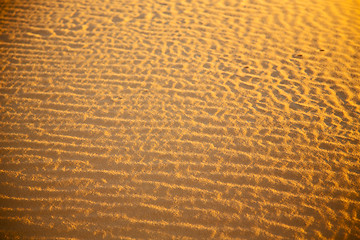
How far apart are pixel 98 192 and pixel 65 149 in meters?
0.80

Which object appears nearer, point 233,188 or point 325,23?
point 233,188

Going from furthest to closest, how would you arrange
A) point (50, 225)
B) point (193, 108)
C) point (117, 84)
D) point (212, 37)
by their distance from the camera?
point (212, 37) → point (117, 84) → point (193, 108) → point (50, 225)

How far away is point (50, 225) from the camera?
2537mm

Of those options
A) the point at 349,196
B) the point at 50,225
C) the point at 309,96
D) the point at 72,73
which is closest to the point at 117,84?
the point at 72,73

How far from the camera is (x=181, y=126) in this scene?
3.42 metres

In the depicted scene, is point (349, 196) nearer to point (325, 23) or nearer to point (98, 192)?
point (98, 192)

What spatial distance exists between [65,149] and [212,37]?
11.1 ft

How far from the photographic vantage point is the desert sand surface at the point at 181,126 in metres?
2.58

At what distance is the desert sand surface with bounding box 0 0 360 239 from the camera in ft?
8.47


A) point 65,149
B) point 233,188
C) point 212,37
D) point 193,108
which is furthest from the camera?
point 212,37

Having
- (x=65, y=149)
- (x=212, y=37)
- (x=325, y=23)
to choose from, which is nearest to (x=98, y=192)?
(x=65, y=149)

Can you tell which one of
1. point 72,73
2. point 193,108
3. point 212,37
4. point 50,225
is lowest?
point 50,225

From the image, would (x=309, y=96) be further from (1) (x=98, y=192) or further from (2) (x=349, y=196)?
(1) (x=98, y=192)

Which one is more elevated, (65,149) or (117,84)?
(117,84)
